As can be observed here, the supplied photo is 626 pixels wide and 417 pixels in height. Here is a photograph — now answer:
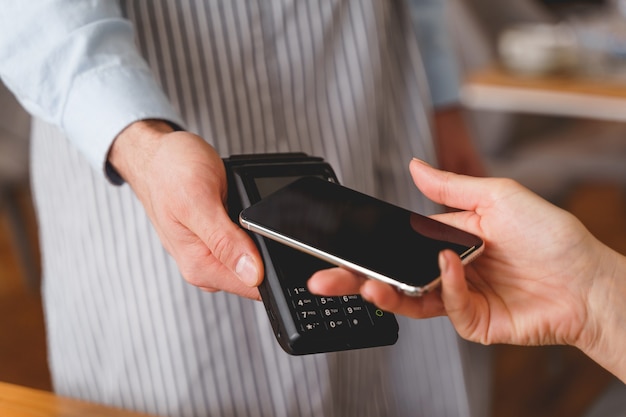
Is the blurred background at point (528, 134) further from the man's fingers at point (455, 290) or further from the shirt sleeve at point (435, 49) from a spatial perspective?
the man's fingers at point (455, 290)

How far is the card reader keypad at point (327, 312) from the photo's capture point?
583 mm

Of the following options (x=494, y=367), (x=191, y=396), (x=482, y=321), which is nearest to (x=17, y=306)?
(x=494, y=367)

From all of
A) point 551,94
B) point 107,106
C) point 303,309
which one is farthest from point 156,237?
point 551,94

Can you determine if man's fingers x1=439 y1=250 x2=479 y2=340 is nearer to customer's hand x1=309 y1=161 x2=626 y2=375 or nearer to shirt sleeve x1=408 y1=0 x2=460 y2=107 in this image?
customer's hand x1=309 y1=161 x2=626 y2=375

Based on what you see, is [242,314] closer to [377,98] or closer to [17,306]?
[377,98]

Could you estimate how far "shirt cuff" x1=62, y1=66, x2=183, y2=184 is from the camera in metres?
0.68

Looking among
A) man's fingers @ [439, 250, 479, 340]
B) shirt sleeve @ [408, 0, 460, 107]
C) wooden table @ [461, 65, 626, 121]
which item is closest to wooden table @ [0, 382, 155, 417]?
man's fingers @ [439, 250, 479, 340]

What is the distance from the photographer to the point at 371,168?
95 cm

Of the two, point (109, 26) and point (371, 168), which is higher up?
point (109, 26)

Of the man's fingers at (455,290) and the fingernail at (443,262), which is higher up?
the fingernail at (443,262)

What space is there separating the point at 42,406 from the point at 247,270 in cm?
21

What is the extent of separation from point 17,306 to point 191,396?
149cm

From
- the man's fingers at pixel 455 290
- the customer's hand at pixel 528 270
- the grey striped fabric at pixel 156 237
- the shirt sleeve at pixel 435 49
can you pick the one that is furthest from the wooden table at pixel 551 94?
the man's fingers at pixel 455 290

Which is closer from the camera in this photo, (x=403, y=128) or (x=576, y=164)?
(x=403, y=128)
